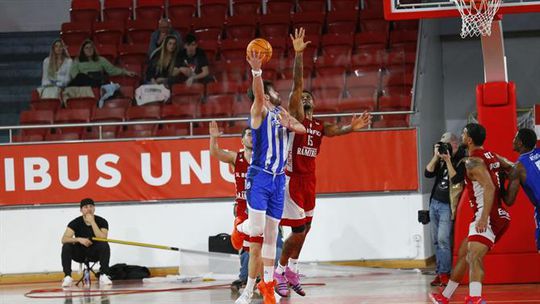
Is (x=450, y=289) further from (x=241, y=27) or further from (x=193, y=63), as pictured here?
(x=241, y=27)

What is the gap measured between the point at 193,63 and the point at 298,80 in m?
7.40

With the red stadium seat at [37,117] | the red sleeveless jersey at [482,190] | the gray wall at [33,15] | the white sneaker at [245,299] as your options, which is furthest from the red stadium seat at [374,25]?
the white sneaker at [245,299]

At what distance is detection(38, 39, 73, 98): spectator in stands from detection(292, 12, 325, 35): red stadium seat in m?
4.29

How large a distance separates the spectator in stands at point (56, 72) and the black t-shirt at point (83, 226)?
2859 mm

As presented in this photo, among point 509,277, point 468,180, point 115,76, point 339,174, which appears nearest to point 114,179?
point 115,76

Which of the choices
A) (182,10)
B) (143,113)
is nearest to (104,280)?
(143,113)

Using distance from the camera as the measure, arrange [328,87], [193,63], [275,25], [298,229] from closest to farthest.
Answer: [298,229] → [328,87] → [193,63] → [275,25]

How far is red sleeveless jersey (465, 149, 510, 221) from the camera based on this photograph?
1048cm

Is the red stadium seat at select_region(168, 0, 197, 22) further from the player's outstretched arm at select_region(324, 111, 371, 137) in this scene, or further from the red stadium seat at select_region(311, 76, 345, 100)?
the player's outstretched arm at select_region(324, 111, 371, 137)

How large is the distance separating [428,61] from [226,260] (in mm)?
4867

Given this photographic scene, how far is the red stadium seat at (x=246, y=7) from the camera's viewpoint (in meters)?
20.4

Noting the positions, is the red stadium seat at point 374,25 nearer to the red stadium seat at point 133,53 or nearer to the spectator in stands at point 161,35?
the spectator in stands at point 161,35

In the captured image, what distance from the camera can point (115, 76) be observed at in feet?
60.0

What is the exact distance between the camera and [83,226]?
16.1m
